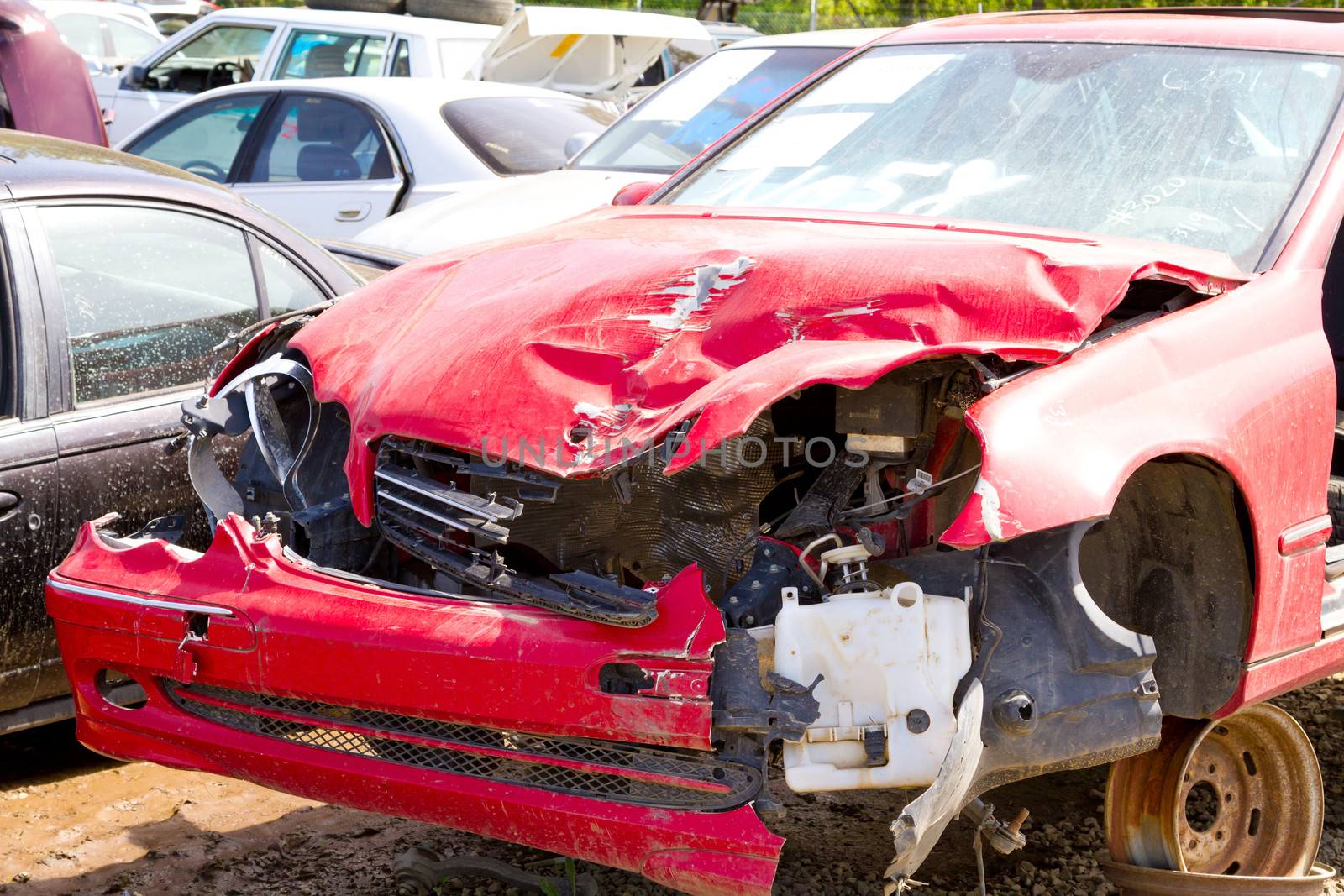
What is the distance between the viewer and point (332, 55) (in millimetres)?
10227

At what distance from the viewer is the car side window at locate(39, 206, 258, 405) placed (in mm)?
3730

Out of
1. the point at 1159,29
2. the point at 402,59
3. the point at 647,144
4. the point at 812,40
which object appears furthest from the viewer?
the point at 402,59

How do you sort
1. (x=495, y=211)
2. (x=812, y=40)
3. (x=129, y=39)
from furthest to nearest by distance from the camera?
(x=129, y=39), (x=812, y=40), (x=495, y=211)

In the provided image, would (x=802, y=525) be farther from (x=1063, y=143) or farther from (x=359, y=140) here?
(x=359, y=140)

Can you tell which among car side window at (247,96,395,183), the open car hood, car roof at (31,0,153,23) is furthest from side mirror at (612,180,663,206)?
car roof at (31,0,153,23)

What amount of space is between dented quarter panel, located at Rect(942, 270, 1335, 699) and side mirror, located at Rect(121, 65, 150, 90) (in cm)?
995

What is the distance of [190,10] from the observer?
2072 centimetres

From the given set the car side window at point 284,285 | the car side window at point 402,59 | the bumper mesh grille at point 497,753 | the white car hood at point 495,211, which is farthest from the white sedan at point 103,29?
the bumper mesh grille at point 497,753

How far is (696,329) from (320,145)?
563 cm

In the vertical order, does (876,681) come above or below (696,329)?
below

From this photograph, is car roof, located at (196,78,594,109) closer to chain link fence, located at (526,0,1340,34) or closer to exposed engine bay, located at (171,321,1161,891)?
exposed engine bay, located at (171,321,1161,891)

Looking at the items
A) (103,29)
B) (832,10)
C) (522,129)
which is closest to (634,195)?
(522,129)

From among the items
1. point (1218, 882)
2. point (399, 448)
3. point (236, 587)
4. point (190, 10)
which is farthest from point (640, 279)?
point (190, 10)

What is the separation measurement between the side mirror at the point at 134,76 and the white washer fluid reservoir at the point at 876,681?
10037mm
